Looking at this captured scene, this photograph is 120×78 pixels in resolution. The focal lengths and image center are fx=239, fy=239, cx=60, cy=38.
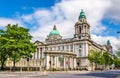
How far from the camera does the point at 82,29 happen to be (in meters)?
136

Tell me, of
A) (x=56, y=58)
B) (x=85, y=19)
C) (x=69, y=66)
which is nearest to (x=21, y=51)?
(x=56, y=58)

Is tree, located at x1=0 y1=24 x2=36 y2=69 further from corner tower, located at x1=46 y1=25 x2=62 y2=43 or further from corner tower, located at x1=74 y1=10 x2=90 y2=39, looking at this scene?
corner tower, located at x1=46 y1=25 x2=62 y2=43

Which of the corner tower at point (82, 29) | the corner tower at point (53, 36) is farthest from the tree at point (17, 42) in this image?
the corner tower at point (53, 36)

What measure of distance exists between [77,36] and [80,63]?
15589 mm

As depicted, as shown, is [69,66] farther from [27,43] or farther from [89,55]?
[27,43]

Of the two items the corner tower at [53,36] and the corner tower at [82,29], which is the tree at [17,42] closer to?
the corner tower at [82,29]

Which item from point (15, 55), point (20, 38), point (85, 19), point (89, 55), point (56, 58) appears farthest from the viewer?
point (85, 19)

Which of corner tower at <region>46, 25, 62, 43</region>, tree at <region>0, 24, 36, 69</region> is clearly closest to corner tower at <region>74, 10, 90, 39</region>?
corner tower at <region>46, 25, 62, 43</region>

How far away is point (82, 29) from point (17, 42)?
225ft

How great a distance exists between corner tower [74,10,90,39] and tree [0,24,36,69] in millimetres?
62076

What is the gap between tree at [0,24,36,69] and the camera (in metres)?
71.1

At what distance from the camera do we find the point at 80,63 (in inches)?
5325

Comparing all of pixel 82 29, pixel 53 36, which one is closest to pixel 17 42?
pixel 82 29

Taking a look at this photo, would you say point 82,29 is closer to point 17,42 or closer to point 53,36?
point 53,36
